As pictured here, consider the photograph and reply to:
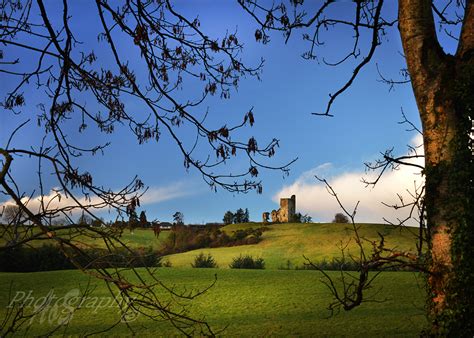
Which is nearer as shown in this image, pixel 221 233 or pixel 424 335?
pixel 424 335

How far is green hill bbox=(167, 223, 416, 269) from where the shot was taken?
50.3 feet

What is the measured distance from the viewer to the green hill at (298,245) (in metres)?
15.3

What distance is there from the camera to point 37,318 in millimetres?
8641

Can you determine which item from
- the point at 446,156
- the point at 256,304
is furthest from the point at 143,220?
the point at 256,304

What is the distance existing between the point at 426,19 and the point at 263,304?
17.8 feet

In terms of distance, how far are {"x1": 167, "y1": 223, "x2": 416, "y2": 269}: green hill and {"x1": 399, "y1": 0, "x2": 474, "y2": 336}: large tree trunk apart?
9526mm

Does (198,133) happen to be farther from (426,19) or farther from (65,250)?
(426,19)

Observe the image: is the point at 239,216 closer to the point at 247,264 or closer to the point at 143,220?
the point at 247,264

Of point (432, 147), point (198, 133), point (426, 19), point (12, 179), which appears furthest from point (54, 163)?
point (426, 19)

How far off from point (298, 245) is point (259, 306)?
7.63 metres

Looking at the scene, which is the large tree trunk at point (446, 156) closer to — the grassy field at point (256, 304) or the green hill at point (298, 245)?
the grassy field at point (256, 304)

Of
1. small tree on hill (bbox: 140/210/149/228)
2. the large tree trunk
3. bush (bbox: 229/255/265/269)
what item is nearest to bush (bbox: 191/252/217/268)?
bush (bbox: 229/255/265/269)

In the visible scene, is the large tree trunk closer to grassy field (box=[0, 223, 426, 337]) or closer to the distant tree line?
grassy field (box=[0, 223, 426, 337])

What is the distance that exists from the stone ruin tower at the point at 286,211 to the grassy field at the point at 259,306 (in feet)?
28.2
